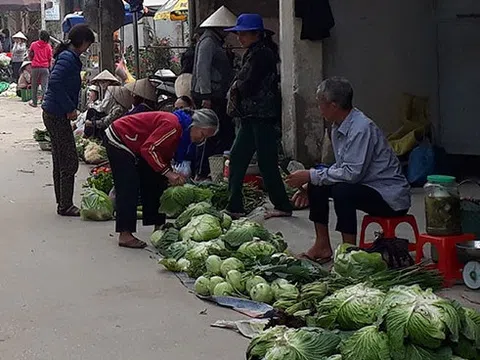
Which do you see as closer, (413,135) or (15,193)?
(413,135)

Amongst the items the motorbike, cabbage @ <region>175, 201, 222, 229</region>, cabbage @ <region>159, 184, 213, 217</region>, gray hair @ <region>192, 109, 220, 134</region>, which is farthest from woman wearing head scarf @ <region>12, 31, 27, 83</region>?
gray hair @ <region>192, 109, 220, 134</region>

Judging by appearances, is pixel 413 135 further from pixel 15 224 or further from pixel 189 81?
pixel 15 224

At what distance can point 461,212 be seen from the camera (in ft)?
21.9

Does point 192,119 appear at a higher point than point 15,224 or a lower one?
higher

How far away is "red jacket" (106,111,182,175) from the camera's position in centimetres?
745

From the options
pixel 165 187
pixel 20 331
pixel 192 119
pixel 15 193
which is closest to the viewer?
pixel 20 331

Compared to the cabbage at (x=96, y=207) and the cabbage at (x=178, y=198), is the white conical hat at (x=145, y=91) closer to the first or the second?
the cabbage at (x=178, y=198)

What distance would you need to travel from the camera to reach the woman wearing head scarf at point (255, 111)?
8578mm

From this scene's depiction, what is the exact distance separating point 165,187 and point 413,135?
358 centimetres

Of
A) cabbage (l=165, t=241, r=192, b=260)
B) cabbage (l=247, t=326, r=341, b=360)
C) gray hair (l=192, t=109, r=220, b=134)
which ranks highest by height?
gray hair (l=192, t=109, r=220, b=134)

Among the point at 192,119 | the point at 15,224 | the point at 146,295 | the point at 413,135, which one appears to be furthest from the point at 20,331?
the point at 413,135

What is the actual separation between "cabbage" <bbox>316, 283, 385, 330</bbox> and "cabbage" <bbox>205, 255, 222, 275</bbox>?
5.16ft

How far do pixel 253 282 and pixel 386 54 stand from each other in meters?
5.78

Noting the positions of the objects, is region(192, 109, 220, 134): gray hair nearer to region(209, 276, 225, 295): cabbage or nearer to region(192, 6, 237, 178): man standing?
region(209, 276, 225, 295): cabbage
